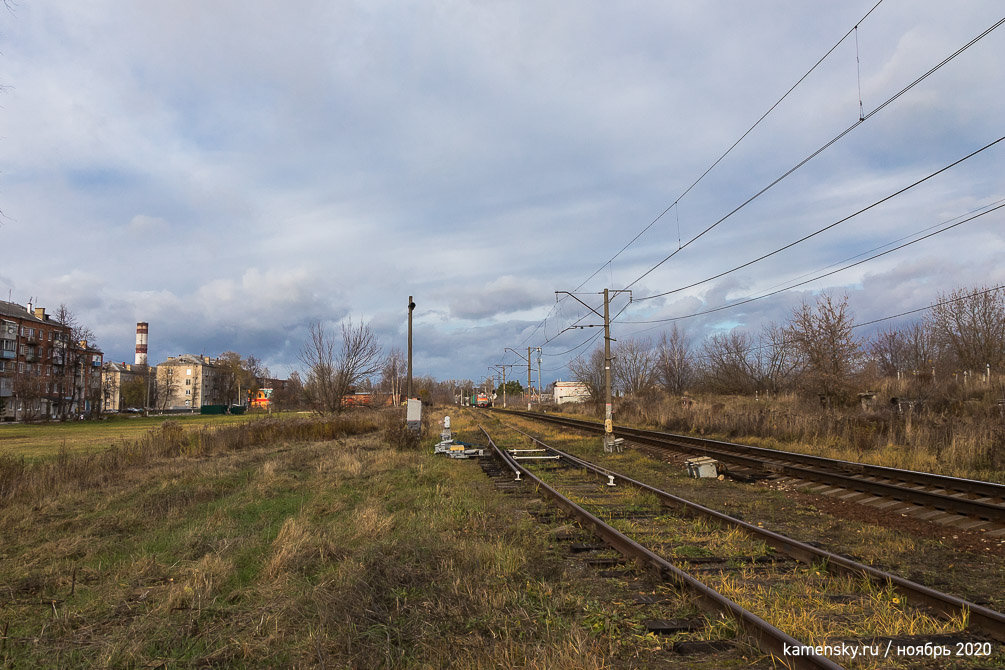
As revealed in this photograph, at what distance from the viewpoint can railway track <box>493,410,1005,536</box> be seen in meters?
8.84

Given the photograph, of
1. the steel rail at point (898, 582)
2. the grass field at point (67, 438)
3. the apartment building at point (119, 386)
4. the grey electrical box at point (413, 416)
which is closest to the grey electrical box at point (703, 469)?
the steel rail at point (898, 582)

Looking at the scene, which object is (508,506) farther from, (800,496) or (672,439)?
(672,439)

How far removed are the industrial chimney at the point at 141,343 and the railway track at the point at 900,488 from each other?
523ft

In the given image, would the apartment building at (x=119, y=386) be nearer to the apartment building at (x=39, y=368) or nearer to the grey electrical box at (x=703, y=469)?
the apartment building at (x=39, y=368)

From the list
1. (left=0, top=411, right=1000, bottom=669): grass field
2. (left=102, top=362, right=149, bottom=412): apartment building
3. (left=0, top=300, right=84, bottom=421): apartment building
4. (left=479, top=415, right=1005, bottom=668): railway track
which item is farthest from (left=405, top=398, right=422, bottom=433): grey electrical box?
(left=102, top=362, right=149, bottom=412): apartment building

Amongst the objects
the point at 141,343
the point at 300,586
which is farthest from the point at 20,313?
the point at 300,586

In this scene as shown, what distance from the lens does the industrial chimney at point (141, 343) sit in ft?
472

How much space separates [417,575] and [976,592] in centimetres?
562

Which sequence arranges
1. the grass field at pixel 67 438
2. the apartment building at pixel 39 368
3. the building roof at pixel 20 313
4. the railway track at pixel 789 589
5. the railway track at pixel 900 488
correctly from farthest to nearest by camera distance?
the building roof at pixel 20 313, the apartment building at pixel 39 368, the grass field at pixel 67 438, the railway track at pixel 900 488, the railway track at pixel 789 589

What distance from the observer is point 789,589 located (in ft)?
18.8

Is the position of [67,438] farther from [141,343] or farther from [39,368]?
[141,343]

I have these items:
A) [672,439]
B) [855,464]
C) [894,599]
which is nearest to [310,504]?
[894,599]

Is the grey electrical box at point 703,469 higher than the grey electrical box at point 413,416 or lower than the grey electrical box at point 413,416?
lower

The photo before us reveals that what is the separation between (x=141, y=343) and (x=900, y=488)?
167m
